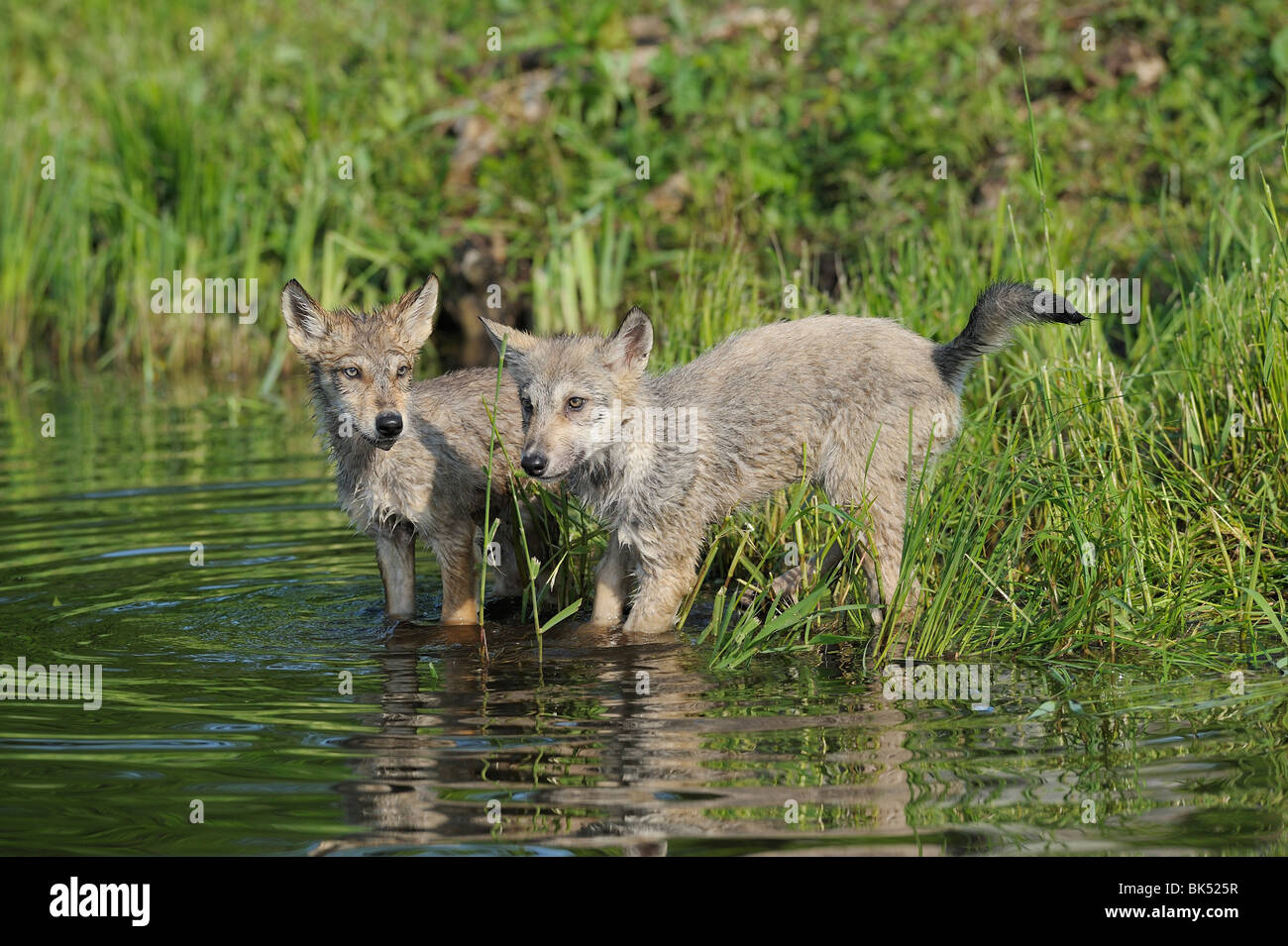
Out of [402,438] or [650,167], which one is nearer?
[402,438]

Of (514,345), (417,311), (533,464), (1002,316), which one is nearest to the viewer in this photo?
(533,464)

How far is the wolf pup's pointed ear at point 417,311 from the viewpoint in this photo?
26.2 ft

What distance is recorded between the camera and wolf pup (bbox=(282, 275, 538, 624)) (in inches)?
305

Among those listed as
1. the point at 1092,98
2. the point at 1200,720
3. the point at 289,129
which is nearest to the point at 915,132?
the point at 1092,98

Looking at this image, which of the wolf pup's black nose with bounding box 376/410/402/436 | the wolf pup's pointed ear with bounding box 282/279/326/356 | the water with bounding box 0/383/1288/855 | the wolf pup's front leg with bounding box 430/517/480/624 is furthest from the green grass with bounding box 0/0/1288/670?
the wolf pup's pointed ear with bounding box 282/279/326/356

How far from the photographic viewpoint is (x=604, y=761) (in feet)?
19.2

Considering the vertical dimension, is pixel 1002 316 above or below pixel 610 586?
above

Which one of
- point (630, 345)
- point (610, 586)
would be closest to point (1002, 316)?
point (630, 345)

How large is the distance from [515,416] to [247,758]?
9.98 feet

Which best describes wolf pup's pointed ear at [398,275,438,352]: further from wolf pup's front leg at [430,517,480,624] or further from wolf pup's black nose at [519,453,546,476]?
wolf pup's black nose at [519,453,546,476]

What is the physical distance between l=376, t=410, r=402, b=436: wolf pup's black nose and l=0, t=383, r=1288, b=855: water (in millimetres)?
1062

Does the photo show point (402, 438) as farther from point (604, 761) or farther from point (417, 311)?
point (604, 761)

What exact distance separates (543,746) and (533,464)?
4.73ft

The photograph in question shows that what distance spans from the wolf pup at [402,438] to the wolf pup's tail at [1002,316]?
7.78ft
